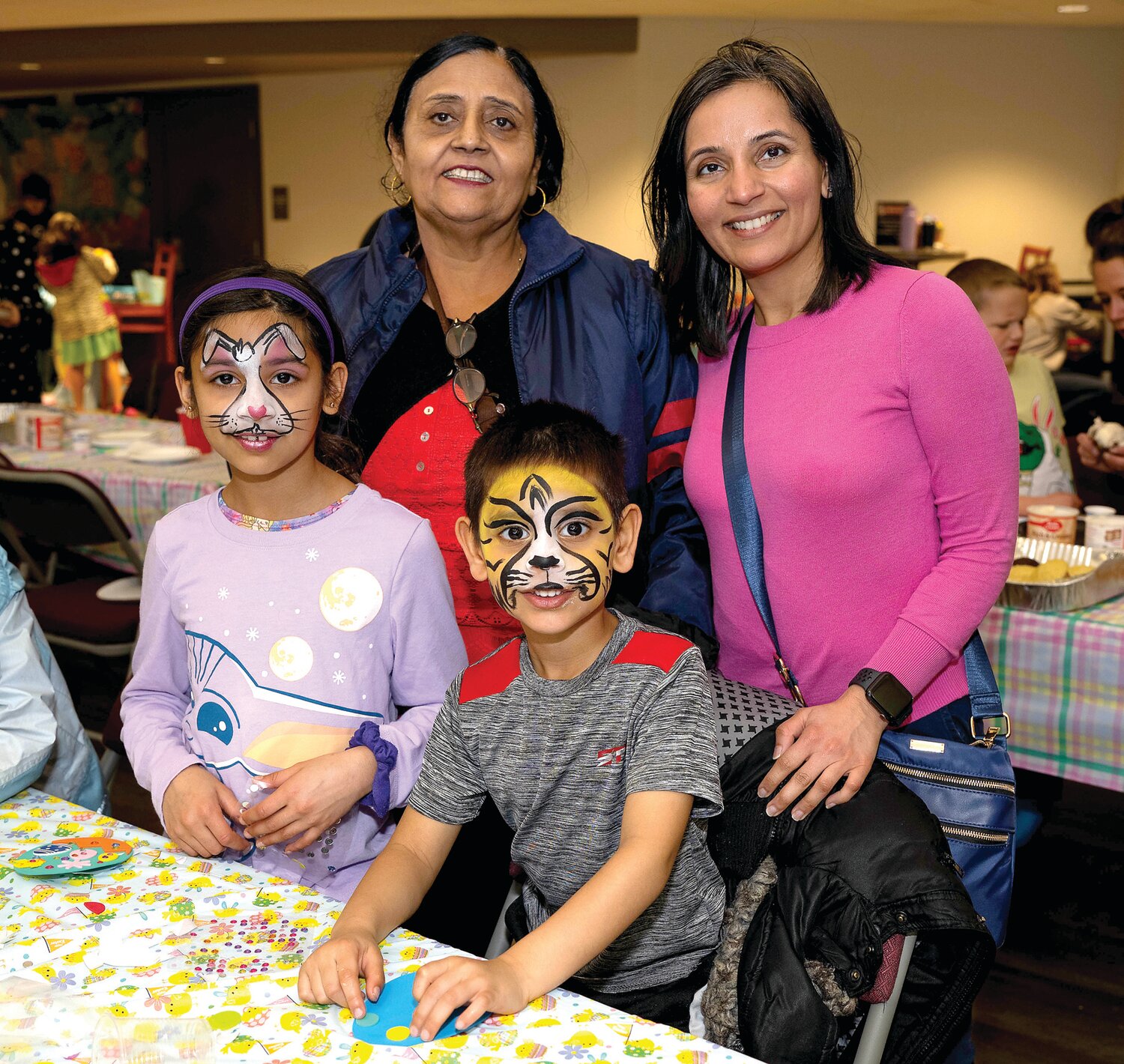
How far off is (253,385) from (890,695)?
85 centimetres

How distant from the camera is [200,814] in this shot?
4.30 ft

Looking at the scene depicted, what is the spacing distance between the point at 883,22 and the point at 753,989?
7515 millimetres

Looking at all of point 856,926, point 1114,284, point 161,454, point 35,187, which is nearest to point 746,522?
point 856,926

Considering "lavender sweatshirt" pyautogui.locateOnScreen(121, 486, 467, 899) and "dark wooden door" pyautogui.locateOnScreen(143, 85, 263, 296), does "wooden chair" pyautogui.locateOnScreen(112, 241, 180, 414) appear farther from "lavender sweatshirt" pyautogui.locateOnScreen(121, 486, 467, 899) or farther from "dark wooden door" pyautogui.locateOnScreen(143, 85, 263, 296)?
"lavender sweatshirt" pyautogui.locateOnScreen(121, 486, 467, 899)

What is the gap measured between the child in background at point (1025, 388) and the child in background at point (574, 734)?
1918mm

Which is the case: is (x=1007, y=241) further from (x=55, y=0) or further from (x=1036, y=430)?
(x=55, y=0)

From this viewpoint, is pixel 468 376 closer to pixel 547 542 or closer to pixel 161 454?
pixel 547 542

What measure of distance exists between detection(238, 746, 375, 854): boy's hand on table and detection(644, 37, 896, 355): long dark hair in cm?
73

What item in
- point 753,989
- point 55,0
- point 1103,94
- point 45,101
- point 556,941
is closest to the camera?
point 556,941

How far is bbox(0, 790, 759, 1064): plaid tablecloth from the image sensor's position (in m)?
0.94

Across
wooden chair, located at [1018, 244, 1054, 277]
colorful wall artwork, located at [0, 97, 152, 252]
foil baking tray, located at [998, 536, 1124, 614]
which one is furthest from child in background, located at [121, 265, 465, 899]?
colorful wall artwork, located at [0, 97, 152, 252]

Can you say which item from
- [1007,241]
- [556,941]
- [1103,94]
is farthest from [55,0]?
[556,941]

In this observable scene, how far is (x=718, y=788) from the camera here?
115 cm

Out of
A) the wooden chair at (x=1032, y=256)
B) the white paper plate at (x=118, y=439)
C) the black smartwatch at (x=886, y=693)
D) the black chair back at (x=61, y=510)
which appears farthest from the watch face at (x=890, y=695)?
the wooden chair at (x=1032, y=256)
